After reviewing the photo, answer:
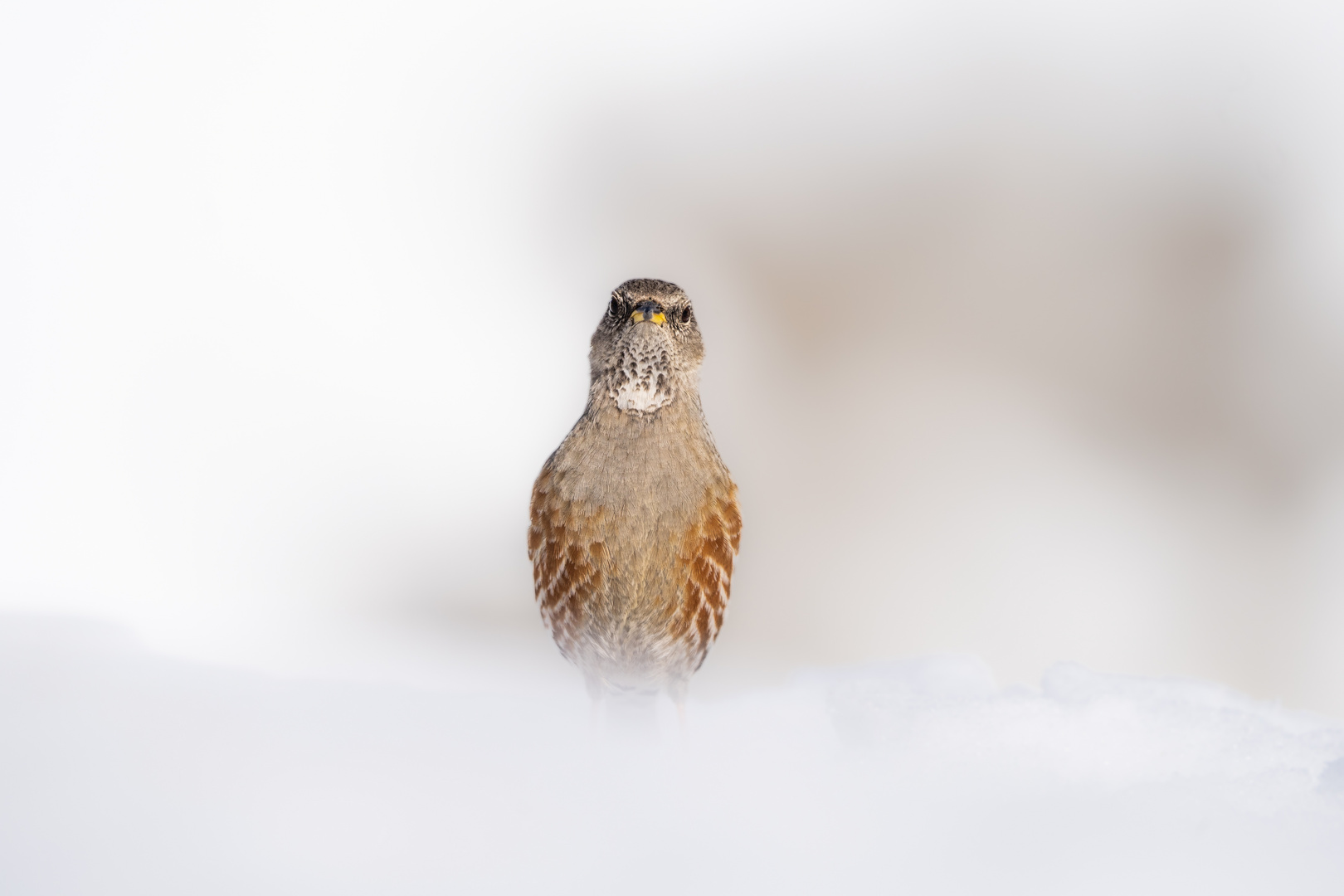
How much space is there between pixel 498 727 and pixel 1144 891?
4.28 ft

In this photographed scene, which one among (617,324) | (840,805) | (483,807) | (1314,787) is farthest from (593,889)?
(1314,787)

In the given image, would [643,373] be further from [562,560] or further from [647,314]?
[562,560]

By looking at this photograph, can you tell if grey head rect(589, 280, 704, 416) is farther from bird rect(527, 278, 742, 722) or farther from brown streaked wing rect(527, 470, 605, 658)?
brown streaked wing rect(527, 470, 605, 658)

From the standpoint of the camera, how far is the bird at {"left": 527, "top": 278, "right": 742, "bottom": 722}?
210 cm

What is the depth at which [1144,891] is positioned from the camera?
164cm

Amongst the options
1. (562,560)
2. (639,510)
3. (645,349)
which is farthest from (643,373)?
(562,560)

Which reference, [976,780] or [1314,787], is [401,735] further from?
[1314,787]

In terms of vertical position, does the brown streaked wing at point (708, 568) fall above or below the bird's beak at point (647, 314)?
below

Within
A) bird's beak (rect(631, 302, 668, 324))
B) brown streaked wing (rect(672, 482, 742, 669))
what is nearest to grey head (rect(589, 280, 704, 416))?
bird's beak (rect(631, 302, 668, 324))

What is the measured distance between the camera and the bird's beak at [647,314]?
84.0 inches

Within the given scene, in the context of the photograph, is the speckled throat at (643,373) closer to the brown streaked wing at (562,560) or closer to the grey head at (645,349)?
the grey head at (645,349)

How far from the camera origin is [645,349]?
2.14m

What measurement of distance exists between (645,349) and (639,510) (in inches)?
14.5

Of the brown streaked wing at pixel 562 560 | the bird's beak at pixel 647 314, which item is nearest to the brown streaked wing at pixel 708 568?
the brown streaked wing at pixel 562 560
